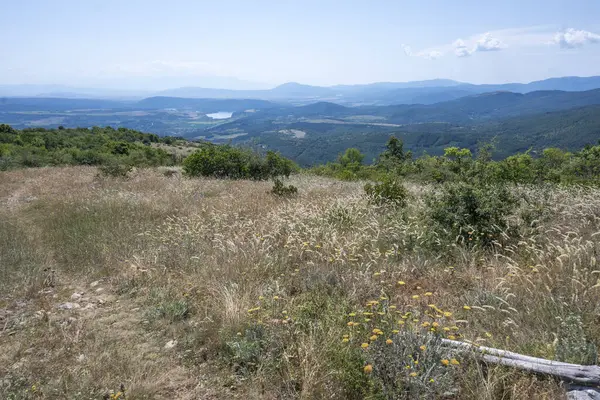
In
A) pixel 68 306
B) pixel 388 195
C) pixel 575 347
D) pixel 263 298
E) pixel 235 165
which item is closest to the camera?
pixel 575 347

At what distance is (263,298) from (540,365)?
2.62 meters

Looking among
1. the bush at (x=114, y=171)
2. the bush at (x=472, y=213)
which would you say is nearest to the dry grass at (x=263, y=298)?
the bush at (x=472, y=213)

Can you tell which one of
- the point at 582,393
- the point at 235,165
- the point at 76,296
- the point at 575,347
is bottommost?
the point at 76,296

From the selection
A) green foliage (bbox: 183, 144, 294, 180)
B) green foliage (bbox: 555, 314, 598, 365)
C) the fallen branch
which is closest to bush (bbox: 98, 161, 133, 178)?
green foliage (bbox: 183, 144, 294, 180)

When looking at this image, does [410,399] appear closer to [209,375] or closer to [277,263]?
[209,375]

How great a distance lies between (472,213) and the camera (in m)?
5.74

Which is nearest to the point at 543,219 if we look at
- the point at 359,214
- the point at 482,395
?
the point at 359,214

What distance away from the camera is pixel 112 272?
5.55 meters

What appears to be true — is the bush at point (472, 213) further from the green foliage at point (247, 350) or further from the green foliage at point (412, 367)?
the green foliage at point (247, 350)

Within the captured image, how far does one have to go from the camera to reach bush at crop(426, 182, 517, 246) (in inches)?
214

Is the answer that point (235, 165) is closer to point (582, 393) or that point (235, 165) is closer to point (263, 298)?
point (263, 298)

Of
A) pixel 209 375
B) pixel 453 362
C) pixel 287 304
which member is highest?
pixel 453 362

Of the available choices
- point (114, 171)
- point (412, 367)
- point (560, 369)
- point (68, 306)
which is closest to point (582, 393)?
point (560, 369)

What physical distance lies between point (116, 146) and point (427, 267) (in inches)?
1648
